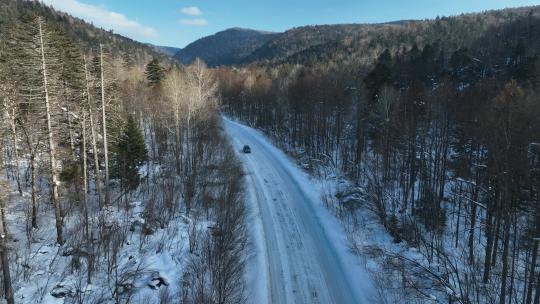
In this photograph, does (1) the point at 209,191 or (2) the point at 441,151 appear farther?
(2) the point at 441,151

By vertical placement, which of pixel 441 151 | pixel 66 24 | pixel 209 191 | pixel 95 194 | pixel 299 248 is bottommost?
pixel 299 248

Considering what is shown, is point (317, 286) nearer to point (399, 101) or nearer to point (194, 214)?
point (194, 214)

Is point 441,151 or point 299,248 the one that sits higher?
point 441,151

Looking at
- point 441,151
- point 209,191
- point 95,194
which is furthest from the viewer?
point 441,151

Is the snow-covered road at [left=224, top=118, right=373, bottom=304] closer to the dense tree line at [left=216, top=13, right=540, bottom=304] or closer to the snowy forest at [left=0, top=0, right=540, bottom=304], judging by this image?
the snowy forest at [left=0, top=0, right=540, bottom=304]

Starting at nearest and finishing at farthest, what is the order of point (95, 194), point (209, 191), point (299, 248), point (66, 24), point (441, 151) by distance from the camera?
1. point (299, 248)
2. point (209, 191)
3. point (95, 194)
4. point (441, 151)
5. point (66, 24)

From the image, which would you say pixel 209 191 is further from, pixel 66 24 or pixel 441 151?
pixel 66 24

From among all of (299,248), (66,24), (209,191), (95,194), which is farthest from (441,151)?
(66,24)

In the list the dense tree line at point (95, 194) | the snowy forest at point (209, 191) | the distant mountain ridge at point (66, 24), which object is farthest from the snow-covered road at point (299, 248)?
the distant mountain ridge at point (66, 24)
